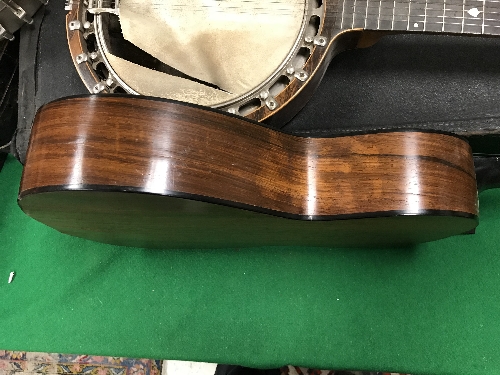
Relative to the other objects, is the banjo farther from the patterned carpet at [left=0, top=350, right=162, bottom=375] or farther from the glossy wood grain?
the patterned carpet at [left=0, top=350, right=162, bottom=375]

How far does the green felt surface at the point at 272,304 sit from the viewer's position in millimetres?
1013

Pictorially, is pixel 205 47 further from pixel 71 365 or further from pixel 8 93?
pixel 71 365

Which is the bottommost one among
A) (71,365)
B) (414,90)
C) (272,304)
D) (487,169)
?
(71,365)

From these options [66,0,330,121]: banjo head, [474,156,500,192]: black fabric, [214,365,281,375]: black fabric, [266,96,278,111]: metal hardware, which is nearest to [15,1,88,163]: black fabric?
[66,0,330,121]: banjo head

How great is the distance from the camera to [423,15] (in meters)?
0.82

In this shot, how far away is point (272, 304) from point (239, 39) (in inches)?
23.1

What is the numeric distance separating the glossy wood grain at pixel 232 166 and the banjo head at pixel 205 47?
14cm

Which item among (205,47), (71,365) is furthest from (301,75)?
(71,365)

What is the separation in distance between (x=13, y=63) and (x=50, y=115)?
523 mm

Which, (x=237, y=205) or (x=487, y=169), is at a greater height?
(x=487, y=169)

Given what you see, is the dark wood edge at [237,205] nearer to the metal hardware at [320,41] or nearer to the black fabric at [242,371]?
the metal hardware at [320,41]

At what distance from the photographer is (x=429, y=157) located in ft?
2.47

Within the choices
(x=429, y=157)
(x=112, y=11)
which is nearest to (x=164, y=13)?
(x=112, y=11)

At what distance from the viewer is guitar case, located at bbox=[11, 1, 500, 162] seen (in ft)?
2.98
